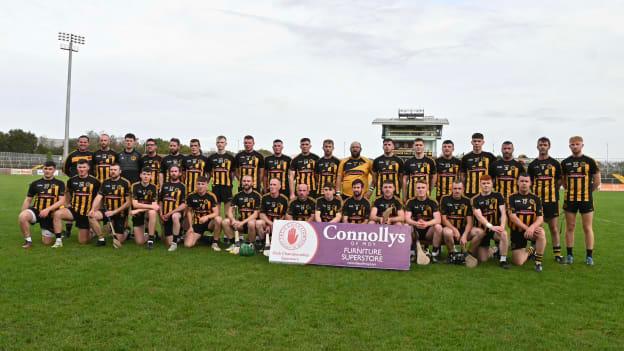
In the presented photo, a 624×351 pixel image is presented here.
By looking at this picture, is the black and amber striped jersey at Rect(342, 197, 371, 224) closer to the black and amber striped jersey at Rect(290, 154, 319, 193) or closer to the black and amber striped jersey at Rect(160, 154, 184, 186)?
the black and amber striped jersey at Rect(290, 154, 319, 193)

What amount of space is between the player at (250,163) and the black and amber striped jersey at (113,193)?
1845 mm

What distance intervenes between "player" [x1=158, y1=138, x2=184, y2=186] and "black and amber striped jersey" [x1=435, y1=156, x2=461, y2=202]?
4374 mm

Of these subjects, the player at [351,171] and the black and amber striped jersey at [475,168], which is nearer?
the black and amber striped jersey at [475,168]

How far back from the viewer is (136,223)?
7.59 meters

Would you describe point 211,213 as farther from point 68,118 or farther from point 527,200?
point 68,118

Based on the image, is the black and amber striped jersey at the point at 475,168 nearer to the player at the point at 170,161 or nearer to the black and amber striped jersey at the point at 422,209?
the black and amber striped jersey at the point at 422,209

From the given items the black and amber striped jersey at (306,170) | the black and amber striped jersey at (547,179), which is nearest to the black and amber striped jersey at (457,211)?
the black and amber striped jersey at (547,179)

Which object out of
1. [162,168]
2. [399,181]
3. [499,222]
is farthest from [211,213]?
[499,222]

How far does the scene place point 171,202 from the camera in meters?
7.59

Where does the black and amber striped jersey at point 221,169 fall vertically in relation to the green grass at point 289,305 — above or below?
above

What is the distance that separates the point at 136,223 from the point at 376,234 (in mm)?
3876

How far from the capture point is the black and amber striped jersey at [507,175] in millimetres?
A: 7113

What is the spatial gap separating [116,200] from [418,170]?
4835mm

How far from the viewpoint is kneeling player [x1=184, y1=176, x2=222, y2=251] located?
7402 millimetres
